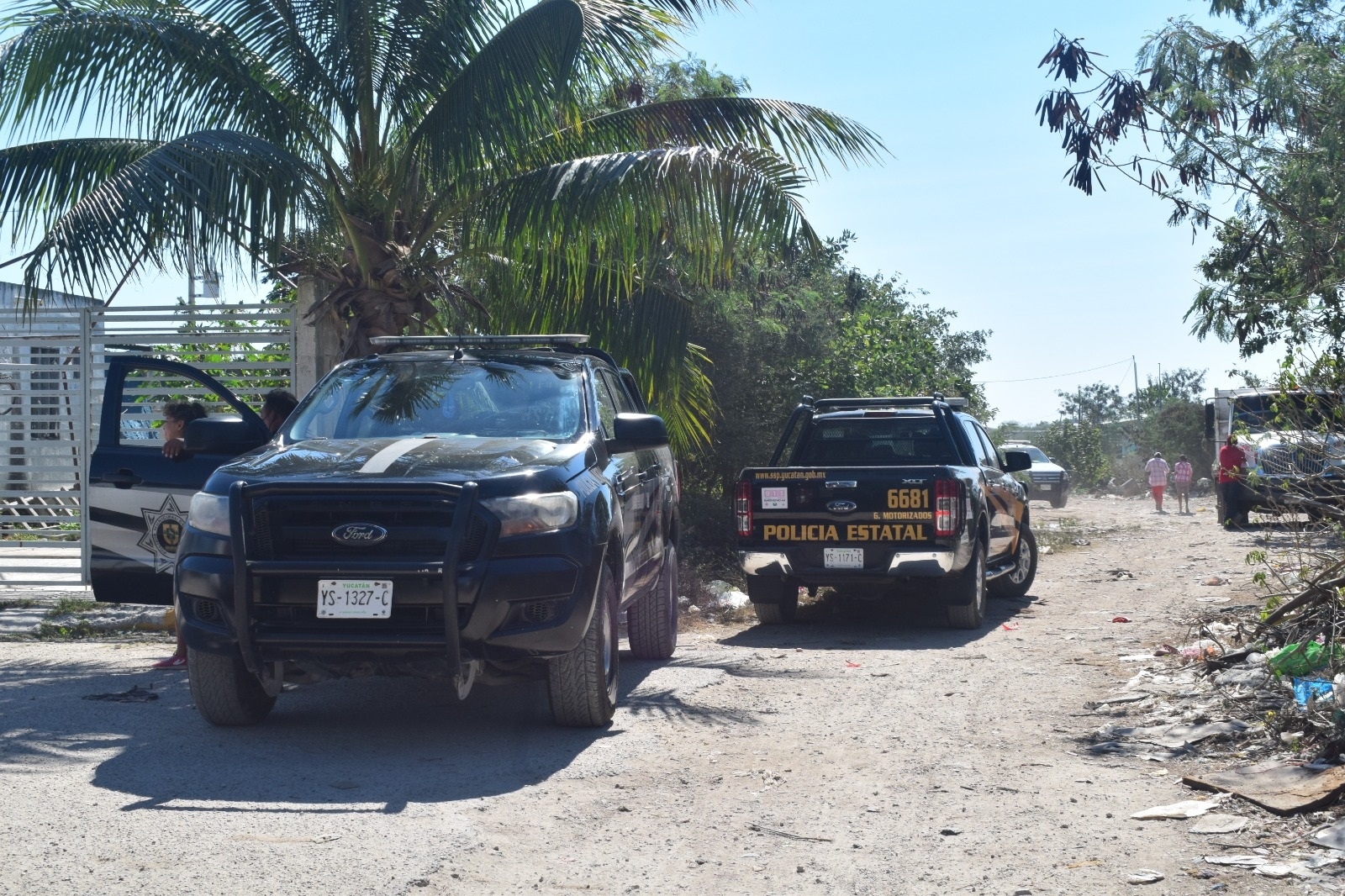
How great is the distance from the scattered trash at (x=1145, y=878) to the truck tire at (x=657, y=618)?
4.48 meters

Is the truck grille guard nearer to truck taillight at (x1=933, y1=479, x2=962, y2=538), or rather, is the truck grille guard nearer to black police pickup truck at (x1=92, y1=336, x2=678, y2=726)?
black police pickup truck at (x1=92, y1=336, x2=678, y2=726)

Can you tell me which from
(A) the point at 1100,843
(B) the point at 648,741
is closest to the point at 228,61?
(B) the point at 648,741

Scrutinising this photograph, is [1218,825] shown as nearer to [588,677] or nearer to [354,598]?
[588,677]

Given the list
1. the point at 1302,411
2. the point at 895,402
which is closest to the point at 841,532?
the point at 895,402

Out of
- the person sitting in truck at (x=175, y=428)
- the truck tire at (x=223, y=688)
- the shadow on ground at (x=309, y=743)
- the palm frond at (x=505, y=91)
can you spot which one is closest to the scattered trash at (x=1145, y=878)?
the shadow on ground at (x=309, y=743)

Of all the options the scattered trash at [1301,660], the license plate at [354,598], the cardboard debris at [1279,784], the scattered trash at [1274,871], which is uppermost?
the license plate at [354,598]

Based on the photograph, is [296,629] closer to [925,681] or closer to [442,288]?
[925,681]

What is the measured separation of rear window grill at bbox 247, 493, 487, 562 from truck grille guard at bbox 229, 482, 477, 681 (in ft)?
0.11

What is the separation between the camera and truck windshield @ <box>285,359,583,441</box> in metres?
7.21

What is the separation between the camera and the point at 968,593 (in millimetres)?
10742

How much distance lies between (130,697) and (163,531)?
1762 mm

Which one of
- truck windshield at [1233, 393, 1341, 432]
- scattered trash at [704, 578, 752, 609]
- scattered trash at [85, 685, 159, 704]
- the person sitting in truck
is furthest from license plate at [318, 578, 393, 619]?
scattered trash at [704, 578, 752, 609]

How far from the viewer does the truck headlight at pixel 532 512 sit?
6.01 metres

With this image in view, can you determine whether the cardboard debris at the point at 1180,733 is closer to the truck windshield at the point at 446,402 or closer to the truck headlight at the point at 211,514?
the truck windshield at the point at 446,402
